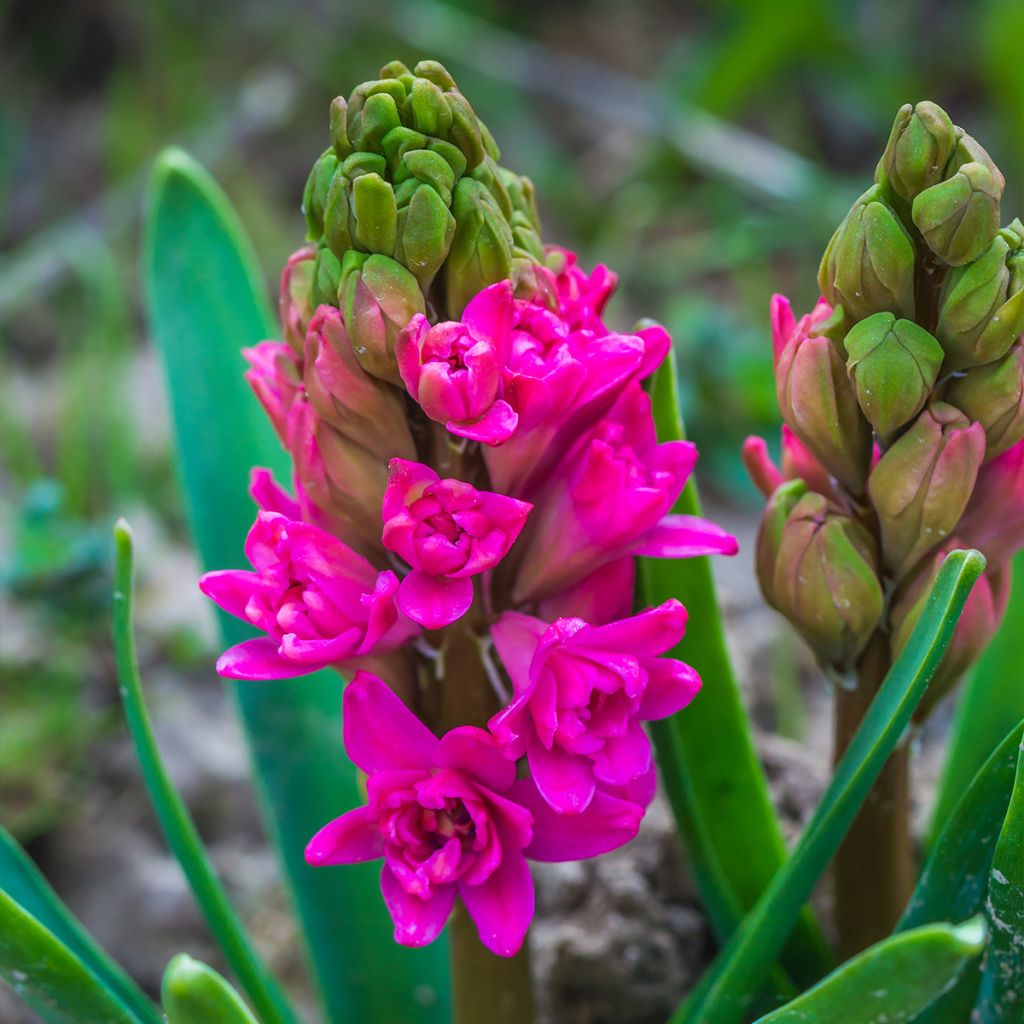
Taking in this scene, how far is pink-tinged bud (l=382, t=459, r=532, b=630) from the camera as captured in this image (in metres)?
0.62

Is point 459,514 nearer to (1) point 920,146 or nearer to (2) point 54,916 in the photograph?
(1) point 920,146

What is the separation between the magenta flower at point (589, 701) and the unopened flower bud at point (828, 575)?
0.36ft

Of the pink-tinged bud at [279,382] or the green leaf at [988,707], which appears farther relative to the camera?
the green leaf at [988,707]

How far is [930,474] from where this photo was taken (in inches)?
26.3

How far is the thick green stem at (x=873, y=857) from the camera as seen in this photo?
805 millimetres

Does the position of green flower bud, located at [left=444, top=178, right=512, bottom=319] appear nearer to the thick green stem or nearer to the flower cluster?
the flower cluster

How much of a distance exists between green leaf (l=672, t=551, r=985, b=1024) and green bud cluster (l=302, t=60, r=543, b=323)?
0.27 metres

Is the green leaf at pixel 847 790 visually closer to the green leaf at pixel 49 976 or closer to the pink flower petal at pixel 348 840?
the pink flower petal at pixel 348 840

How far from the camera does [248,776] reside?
143cm

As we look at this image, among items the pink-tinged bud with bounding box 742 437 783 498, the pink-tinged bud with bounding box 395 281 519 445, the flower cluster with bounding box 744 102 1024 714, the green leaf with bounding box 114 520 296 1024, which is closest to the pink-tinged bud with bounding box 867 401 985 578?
the flower cluster with bounding box 744 102 1024 714

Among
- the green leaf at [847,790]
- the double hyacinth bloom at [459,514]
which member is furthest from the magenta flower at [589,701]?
the green leaf at [847,790]

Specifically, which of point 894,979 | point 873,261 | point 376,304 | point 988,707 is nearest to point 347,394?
point 376,304

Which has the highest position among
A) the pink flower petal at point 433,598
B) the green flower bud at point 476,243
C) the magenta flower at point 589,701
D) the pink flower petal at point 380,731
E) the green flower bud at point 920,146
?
the green flower bud at point 920,146

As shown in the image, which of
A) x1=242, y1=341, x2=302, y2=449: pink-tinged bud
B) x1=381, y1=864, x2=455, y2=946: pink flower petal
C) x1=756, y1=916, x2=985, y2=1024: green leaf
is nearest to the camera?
x1=756, y1=916, x2=985, y2=1024: green leaf
